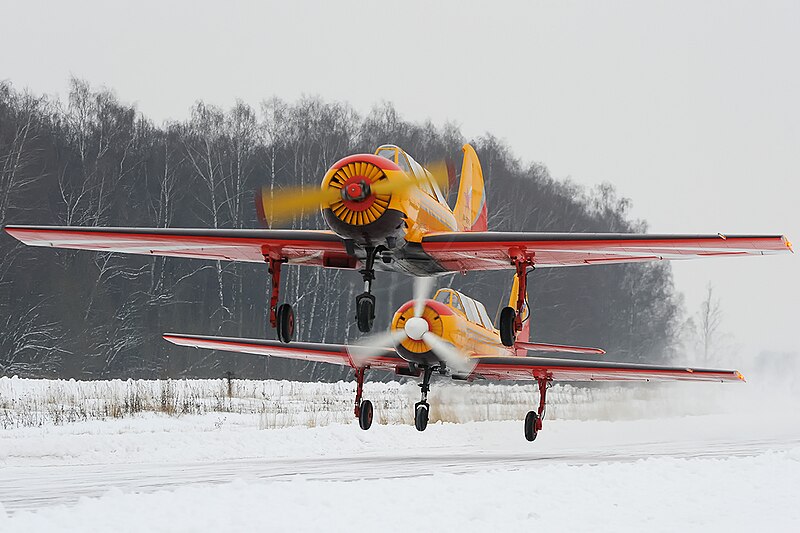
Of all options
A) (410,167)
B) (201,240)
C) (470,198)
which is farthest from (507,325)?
(201,240)

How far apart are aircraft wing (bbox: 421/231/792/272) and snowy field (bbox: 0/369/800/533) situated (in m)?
3.30

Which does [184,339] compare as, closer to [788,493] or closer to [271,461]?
[271,461]

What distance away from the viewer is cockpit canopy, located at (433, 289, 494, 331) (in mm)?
20297

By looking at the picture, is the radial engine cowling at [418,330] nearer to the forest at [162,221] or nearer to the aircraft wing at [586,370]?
the aircraft wing at [586,370]

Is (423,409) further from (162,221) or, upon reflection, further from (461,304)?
(162,221)

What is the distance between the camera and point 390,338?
19297 mm

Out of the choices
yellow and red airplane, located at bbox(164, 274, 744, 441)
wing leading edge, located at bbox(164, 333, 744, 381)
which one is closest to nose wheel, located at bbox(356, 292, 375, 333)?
yellow and red airplane, located at bbox(164, 274, 744, 441)

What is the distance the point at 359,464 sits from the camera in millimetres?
A: 17094

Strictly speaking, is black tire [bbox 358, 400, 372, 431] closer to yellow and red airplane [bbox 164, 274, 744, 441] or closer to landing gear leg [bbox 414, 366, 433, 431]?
yellow and red airplane [bbox 164, 274, 744, 441]

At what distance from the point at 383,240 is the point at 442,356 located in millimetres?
6330

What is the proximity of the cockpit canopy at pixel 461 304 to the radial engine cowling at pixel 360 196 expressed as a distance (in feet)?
24.2

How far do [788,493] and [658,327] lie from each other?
53.9 m

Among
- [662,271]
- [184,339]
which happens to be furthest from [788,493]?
[662,271]

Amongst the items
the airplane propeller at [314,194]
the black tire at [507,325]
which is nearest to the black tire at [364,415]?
the black tire at [507,325]
